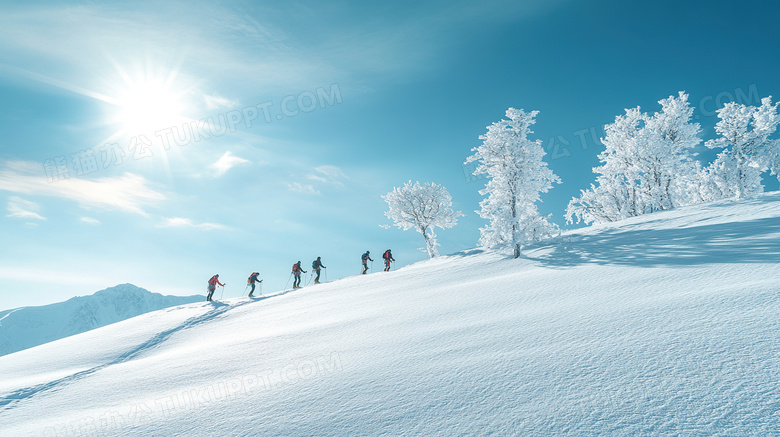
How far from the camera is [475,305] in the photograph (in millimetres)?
8867

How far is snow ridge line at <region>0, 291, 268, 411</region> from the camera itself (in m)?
8.38

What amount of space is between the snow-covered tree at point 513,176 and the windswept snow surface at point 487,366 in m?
7.86

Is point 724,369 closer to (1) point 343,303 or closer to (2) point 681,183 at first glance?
(1) point 343,303

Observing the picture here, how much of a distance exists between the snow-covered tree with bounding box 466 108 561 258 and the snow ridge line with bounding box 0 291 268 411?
52.3ft

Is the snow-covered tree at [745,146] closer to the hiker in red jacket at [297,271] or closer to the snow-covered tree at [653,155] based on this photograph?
the snow-covered tree at [653,155]

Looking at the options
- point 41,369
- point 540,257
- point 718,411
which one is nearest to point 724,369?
point 718,411

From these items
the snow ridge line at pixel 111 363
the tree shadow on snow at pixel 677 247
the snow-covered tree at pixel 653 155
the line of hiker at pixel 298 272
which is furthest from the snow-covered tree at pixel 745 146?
the snow ridge line at pixel 111 363

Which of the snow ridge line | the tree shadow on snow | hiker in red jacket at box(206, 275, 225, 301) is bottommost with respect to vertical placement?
the tree shadow on snow

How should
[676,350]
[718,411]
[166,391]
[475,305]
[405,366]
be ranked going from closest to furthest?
[718,411]
[676,350]
[405,366]
[166,391]
[475,305]

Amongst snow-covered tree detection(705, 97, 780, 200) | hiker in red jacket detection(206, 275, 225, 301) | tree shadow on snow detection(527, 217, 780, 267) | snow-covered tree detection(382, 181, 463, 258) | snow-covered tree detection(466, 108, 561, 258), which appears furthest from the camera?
snow-covered tree detection(382, 181, 463, 258)

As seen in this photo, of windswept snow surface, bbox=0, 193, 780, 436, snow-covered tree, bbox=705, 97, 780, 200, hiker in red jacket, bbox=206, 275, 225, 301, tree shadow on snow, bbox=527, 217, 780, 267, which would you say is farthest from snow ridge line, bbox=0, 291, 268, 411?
Answer: snow-covered tree, bbox=705, 97, 780, 200

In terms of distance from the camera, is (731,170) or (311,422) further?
(731,170)

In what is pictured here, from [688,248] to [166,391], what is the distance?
15.5m

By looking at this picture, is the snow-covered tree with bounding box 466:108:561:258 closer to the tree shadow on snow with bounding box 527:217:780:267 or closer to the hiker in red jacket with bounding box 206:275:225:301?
the tree shadow on snow with bounding box 527:217:780:267
